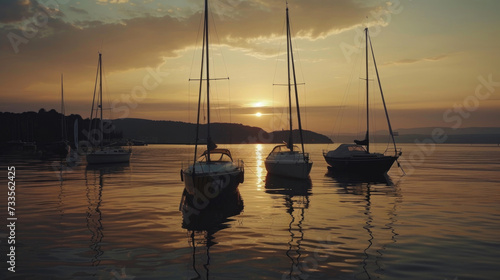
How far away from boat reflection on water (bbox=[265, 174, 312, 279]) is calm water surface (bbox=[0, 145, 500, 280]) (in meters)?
0.06

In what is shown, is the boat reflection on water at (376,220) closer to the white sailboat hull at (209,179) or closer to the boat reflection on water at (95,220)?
the white sailboat hull at (209,179)

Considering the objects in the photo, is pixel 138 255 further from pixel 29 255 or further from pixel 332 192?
pixel 332 192

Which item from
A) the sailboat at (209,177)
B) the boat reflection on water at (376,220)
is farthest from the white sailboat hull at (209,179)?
the boat reflection on water at (376,220)

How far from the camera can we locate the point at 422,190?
31.3 metres

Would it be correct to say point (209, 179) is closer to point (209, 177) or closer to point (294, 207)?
point (209, 177)

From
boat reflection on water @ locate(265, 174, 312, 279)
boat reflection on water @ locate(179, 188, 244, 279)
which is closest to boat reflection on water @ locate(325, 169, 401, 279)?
boat reflection on water @ locate(265, 174, 312, 279)

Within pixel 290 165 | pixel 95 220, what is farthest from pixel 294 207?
pixel 290 165

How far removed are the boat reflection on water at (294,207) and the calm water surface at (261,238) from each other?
65 mm

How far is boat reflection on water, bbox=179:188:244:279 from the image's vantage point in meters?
13.7

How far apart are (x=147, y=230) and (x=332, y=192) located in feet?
57.2

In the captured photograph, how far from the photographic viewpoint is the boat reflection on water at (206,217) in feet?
44.9

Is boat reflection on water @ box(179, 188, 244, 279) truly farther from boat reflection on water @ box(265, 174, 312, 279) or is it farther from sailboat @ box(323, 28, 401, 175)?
sailboat @ box(323, 28, 401, 175)

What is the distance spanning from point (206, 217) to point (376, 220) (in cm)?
842

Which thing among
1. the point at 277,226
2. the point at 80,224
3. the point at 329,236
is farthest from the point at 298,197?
the point at 80,224
